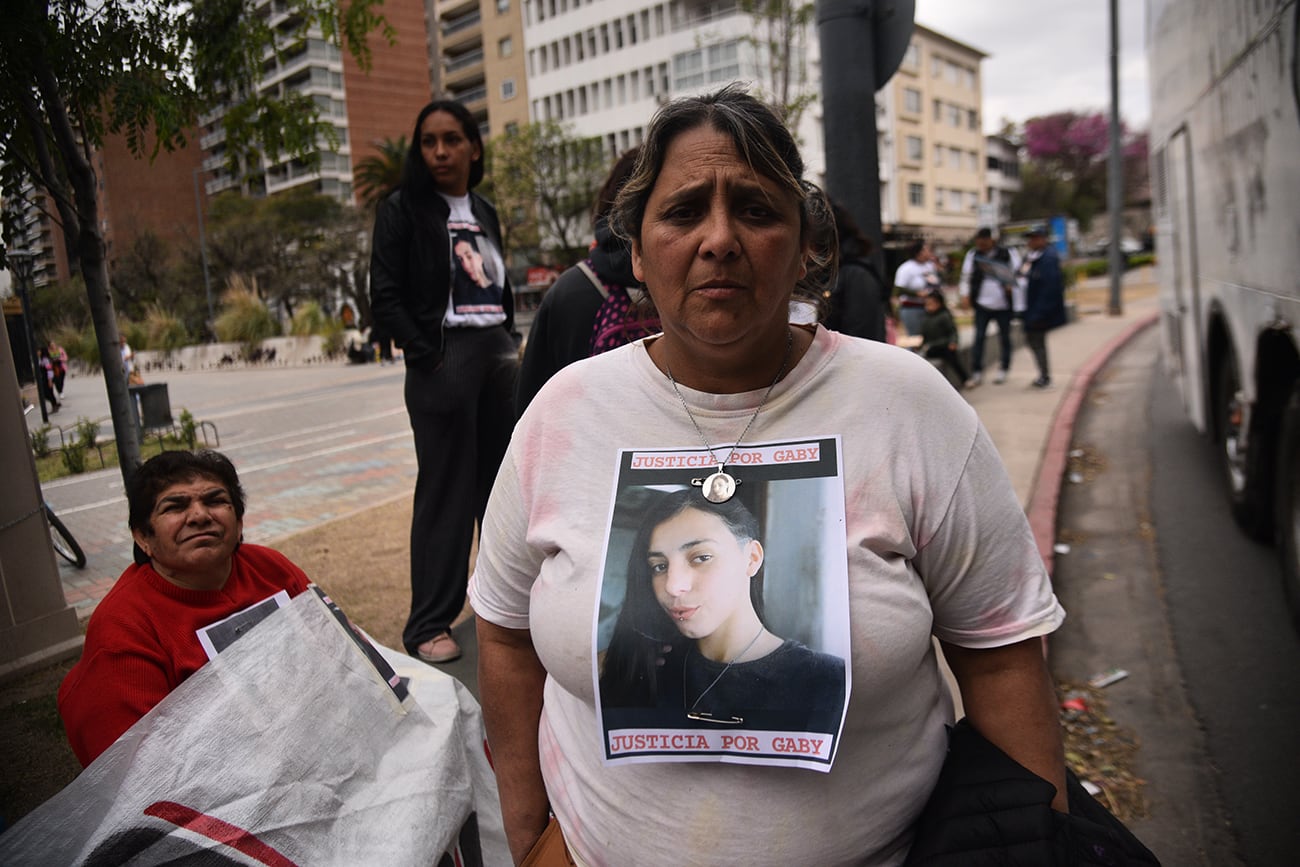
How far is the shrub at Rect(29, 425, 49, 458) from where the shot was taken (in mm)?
2620

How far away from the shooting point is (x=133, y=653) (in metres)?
1.90

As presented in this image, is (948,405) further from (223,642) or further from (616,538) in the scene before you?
(223,642)

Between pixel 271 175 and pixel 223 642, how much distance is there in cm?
244

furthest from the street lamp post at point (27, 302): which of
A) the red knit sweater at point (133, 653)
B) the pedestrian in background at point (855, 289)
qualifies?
the pedestrian in background at point (855, 289)

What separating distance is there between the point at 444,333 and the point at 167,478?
1.56 metres

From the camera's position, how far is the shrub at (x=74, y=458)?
274 cm

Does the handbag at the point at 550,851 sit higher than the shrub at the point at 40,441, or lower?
lower

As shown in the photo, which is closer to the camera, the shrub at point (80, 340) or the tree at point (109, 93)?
the tree at point (109, 93)

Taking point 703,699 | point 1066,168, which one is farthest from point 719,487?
point 1066,168

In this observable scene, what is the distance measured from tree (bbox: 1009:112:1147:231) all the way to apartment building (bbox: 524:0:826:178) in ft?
76.6

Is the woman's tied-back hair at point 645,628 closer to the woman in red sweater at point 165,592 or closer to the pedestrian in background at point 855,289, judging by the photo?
the woman in red sweater at point 165,592

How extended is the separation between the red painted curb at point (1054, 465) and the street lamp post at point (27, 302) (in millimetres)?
2783

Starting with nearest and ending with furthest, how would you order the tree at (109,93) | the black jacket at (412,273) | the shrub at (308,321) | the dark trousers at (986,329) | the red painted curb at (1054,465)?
1. the tree at (109,93)
2. the black jacket at (412,273)
3. the shrub at (308,321)
4. the red painted curb at (1054,465)
5. the dark trousers at (986,329)

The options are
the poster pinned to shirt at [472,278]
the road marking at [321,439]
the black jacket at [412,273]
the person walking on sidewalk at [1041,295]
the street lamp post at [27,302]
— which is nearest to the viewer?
the street lamp post at [27,302]
